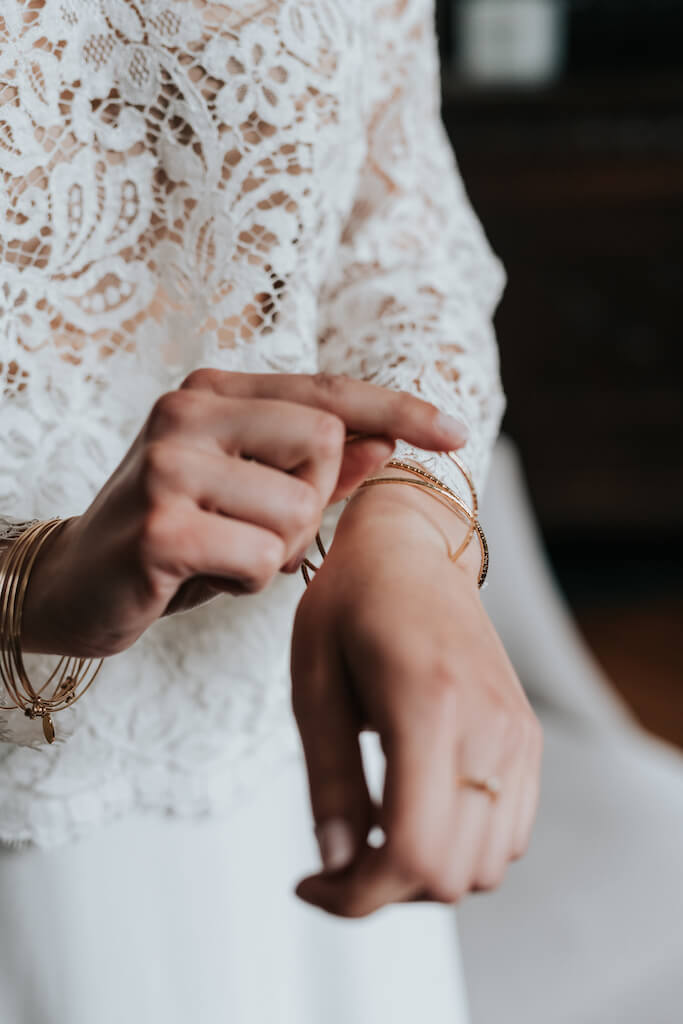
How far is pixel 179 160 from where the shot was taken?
0.52 m

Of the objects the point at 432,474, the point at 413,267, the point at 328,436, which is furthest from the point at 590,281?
the point at 328,436

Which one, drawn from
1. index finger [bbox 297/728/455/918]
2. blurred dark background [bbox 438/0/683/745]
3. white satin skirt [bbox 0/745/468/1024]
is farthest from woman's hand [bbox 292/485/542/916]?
blurred dark background [bbox 438/0/683/745]

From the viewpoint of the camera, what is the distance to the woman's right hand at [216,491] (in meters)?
0.35

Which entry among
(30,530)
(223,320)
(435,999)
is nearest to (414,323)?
(223,320)

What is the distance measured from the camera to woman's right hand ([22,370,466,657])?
346 millimetres

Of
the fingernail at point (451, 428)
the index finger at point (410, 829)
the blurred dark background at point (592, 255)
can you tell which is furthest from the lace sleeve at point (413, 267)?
the blurred dark background at point (592, 255)

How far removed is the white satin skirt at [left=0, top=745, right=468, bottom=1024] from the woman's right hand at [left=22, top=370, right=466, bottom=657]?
0.24 meters

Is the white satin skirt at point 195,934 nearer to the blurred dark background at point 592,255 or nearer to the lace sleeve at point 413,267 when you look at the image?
the lace sleeve at point 413,267

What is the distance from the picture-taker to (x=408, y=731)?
0.32 m

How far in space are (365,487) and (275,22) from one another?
0.84 feet

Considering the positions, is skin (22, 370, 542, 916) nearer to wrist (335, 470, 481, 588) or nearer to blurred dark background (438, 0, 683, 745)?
wrist (335, 470, 481, 588)

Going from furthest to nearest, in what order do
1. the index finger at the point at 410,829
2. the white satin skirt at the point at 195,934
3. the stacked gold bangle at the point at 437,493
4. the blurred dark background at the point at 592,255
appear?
the blurred dark background at the point at 592,255 < the white satin skirt at the point at 195,934 < the stacked gold bangle at the point at 437,493 < the index finger at the point at 410,829

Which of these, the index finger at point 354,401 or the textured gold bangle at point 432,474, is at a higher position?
the index finger at point 354,401

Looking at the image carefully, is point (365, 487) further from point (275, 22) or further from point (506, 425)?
point (506, 425)
